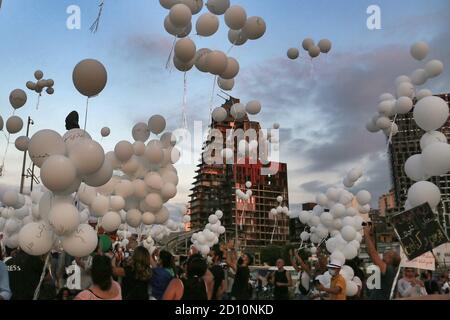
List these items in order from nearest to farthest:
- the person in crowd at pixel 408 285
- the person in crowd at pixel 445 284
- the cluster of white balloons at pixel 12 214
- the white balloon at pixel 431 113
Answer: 1. the person in crowd at pixel 408 285
2. the white balloon at pixel 431 113
3. the cluster of white balloons at pixel 12 214
4. the person in crowd at pixel 445 284

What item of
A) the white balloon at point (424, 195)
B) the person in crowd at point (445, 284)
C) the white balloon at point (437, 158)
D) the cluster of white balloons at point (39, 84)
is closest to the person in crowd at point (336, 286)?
the white balloon at point (424, 195)

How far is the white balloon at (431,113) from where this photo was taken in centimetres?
493

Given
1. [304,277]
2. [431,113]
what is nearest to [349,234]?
[304,277]

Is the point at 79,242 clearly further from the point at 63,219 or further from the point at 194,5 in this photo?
the point at 194,5

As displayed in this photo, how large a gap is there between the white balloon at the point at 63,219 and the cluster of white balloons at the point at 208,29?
7.98 ft

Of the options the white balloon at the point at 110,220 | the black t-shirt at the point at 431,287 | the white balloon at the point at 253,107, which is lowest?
the black t-shirt at the point at 431,287

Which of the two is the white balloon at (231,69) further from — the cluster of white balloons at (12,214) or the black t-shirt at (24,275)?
the cluster of white balloons at (12,214)

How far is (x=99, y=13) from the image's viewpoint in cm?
408

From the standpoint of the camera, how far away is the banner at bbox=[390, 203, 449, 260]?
3854 mm

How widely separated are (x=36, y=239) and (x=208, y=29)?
11.0 feet

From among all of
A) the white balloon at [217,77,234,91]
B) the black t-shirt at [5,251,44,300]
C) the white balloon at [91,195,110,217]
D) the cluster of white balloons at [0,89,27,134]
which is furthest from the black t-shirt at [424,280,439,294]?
the cluster of white balloons at [0,89,27,134]
